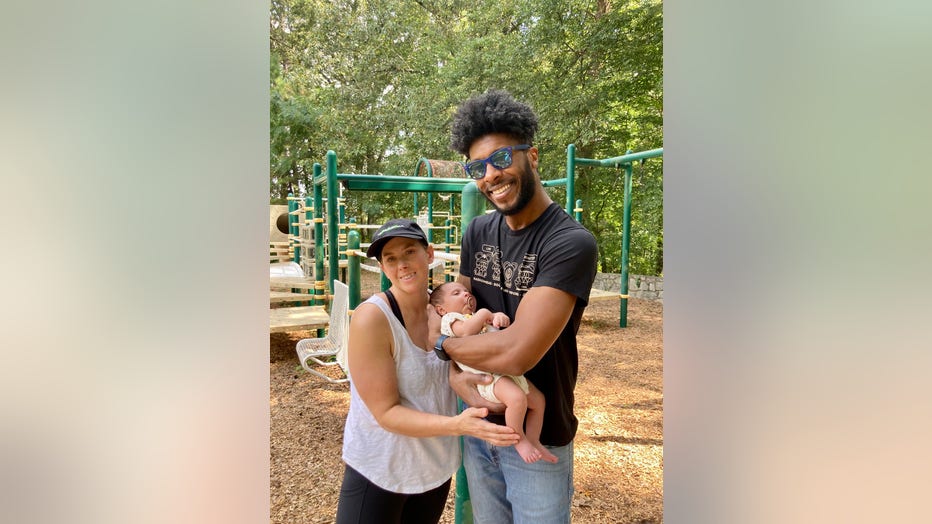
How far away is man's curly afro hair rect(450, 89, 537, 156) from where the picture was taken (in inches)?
57.1

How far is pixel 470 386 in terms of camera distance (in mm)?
1369

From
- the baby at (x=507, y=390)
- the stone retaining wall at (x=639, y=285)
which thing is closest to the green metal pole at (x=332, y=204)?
the baby at (x=507, y=390)

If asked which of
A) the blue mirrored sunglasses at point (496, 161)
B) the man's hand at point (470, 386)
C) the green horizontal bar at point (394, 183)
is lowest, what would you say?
the man's hand at point (470, 386)

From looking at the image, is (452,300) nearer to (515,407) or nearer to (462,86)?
(515,407)

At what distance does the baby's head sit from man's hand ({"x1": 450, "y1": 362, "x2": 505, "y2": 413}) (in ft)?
0.51

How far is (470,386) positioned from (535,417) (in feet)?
0.64

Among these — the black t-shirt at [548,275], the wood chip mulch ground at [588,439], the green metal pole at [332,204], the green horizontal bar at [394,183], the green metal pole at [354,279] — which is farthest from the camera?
the green metal pole at [332,204]

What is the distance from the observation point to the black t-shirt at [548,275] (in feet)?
4.28

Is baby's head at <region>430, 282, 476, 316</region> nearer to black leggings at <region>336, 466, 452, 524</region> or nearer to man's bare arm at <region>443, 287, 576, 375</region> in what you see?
man's bare arm at <region>443, 287, 576, 375</region>

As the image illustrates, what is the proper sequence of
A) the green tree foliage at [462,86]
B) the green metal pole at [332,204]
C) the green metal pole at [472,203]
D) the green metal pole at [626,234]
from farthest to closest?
1. the green tree foliage at [462,86]
2. the green metal pole at [626,234]
3. the green metal pole at [332,204]
4. the green metal pole at [472,203]

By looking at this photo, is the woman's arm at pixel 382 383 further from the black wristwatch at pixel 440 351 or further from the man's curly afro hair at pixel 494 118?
the man's curly afro hair at pixel 494 118
